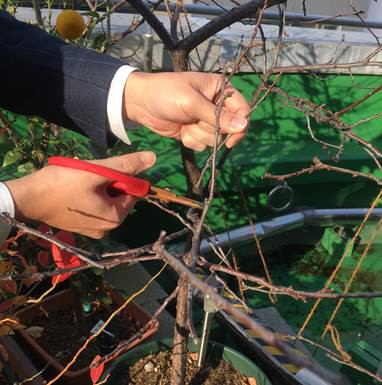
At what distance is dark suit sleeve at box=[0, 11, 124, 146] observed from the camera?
113 cm

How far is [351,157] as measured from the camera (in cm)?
286

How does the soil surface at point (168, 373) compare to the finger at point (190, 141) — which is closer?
the finger at point (190, 141)

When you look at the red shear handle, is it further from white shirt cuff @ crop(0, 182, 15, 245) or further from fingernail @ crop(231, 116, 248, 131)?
fingernail @ crop(231, 116, 248, 131)

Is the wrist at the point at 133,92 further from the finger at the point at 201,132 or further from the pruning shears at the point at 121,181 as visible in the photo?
the pruning shears at the point at 121,181

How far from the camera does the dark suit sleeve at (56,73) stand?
1128mm

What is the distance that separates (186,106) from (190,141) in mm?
156

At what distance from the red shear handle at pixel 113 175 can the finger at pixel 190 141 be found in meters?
0.25

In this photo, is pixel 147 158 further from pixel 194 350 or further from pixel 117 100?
pixel 194 350

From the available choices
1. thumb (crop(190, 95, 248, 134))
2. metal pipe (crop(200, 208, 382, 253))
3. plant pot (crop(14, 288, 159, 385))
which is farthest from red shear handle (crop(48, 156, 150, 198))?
metal pipe (crop(200, 208, 382, 253))

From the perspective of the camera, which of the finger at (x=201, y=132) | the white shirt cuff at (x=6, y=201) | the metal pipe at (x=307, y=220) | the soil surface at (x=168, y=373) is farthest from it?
the metal pipe at (x=307, y=220)

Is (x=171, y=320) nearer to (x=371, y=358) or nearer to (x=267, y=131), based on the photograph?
(x=371, y=358)

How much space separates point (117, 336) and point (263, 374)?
583 mm

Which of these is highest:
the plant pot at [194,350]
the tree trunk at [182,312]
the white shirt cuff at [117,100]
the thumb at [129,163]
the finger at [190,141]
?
the white shirt cuff at [117,100]

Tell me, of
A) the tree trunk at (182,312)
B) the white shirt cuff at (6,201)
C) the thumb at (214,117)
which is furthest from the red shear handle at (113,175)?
the tree trunk at (182,312)
